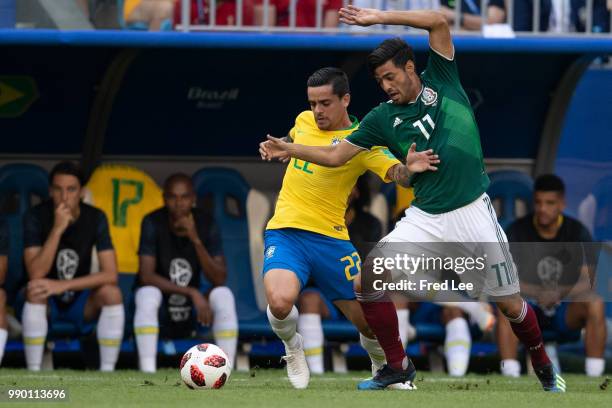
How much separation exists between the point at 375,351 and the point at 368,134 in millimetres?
1310

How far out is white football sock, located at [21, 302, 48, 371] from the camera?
35.0ft

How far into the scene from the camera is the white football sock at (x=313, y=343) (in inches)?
430

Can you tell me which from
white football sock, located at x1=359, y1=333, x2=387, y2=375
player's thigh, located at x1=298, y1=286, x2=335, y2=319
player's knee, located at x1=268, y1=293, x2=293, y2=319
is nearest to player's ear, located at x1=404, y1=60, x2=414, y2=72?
player's knee, located at x1=268, y1=293, x2=293, y2=319

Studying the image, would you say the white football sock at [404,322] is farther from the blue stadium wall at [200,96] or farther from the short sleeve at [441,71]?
the short sleeve at [441,71]

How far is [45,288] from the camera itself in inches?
423

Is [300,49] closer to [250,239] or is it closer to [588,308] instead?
[250,239]

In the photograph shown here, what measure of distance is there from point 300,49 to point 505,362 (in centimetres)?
269

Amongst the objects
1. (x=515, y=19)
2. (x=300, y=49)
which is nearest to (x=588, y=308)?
(x=515, y=19)

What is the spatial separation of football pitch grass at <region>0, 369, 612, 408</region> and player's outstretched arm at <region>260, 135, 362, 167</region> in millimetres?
1285

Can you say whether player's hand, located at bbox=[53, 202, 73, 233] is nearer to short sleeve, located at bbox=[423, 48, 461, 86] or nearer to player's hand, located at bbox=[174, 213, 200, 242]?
player's hand, located at bbox=[174, 213, 200, 242]

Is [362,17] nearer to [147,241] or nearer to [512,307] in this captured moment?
[512,307]

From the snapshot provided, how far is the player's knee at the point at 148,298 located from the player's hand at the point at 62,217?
71 centimetres

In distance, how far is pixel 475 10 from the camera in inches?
441

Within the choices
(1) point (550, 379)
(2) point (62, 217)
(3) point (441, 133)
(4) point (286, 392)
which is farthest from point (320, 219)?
(2) point (62, 217)
